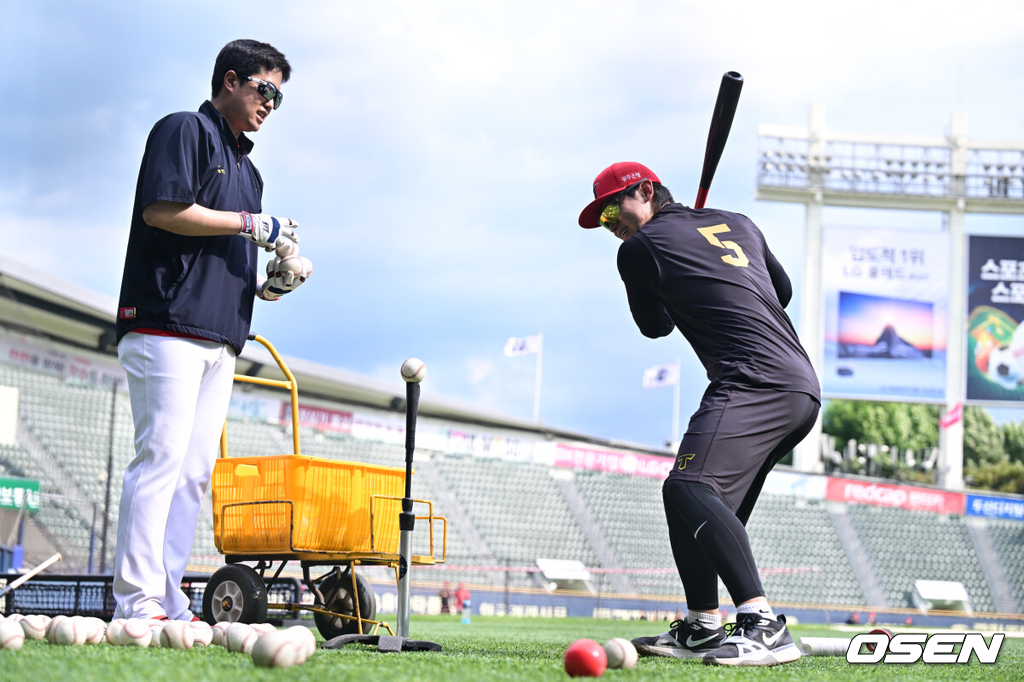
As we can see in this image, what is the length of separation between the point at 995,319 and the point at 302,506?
33.5 meters

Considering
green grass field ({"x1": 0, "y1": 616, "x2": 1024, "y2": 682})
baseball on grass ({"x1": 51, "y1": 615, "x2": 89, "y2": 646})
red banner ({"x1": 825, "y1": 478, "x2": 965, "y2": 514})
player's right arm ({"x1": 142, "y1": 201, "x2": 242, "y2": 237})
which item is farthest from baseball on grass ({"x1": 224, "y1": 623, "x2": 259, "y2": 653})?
red banner ({"x1": 825, "y1": 478, "x2": 965, "y2": 514})

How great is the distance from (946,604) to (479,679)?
3084 centimetres

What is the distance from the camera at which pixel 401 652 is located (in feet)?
10.8

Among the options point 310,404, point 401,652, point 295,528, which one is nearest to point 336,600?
point 295,528

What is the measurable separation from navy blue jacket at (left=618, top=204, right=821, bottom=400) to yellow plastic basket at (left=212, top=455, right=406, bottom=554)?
1604mm

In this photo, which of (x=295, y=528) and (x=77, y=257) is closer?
(x=295, y=528)

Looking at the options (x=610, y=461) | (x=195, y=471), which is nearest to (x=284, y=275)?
(x=195, y=471)

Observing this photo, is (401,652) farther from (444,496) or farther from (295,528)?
(444,496)

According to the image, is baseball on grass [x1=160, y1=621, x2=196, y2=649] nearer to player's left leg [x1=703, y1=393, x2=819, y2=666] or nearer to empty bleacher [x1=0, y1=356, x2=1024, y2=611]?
player's left leg [x1=703, y1=393, x2=819, y2=666]

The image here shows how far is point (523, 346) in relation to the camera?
35906 millimetres

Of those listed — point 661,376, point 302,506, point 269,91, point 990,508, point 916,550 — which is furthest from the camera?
point 661,376

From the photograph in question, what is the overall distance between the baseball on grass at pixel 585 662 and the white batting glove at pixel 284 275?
1.99 m

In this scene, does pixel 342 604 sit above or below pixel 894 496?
above

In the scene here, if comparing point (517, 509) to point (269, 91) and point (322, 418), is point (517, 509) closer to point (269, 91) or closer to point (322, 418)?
point (322, 418)
